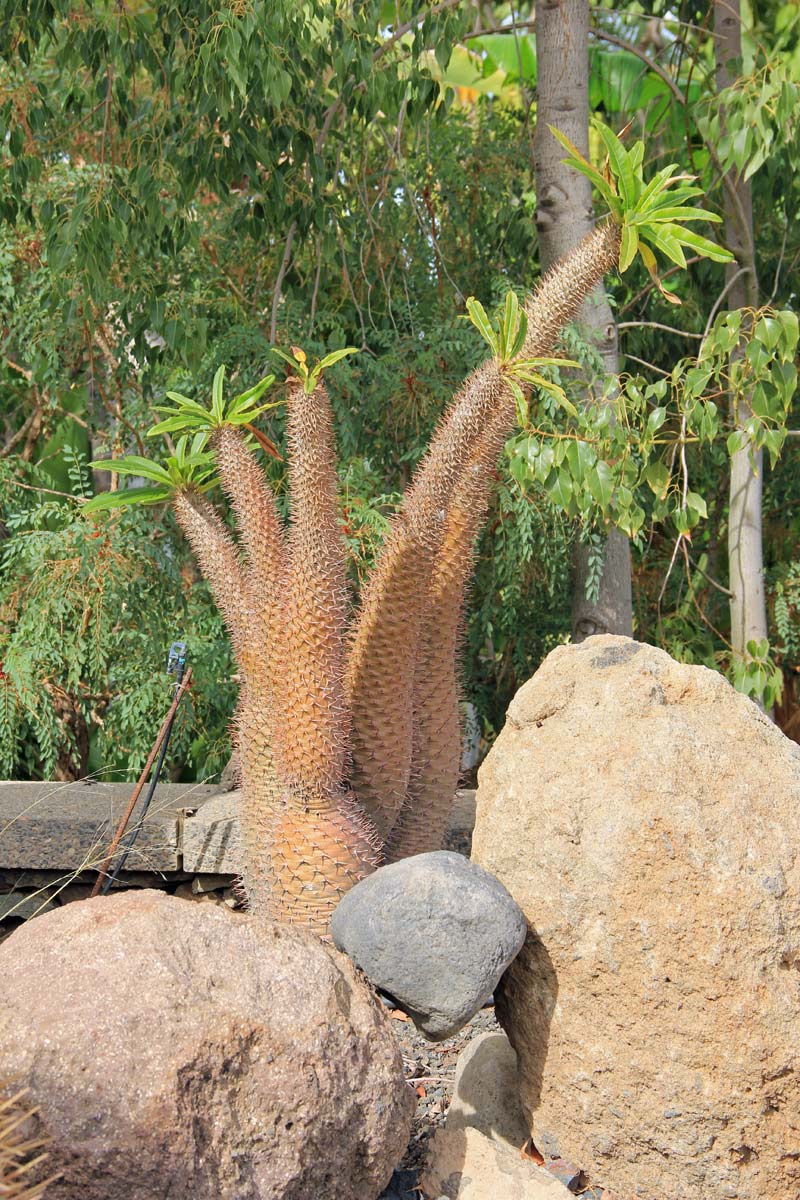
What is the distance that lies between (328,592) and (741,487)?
6.30ft

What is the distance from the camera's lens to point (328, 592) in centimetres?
296

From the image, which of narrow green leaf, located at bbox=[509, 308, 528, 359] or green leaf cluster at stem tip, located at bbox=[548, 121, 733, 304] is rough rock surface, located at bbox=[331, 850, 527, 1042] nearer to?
narrow green leaf, located at bbox=[509, 308, 528, 359]

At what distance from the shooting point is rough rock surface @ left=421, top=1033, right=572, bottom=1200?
7.84 ft

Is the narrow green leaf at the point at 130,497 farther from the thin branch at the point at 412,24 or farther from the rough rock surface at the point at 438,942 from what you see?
the thin branch at the point at 412,24

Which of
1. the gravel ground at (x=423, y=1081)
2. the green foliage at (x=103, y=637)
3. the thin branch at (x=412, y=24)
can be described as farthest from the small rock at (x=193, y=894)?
the thin branch at (x=412, y=24)

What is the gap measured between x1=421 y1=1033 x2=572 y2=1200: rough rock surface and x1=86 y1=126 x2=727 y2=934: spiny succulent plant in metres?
0.52

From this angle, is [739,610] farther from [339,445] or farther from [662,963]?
[662,963]

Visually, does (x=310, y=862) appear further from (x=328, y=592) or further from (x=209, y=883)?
(x=209, y=883)

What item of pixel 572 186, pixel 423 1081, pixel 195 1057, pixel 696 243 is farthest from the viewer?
pixel 572 186

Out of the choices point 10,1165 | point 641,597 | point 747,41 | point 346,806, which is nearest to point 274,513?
point 346,806

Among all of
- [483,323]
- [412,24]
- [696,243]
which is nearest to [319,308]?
[412,24]

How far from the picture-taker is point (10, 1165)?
186cm

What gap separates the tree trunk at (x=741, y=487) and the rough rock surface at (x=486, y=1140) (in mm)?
1961

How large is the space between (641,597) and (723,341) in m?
1.86
